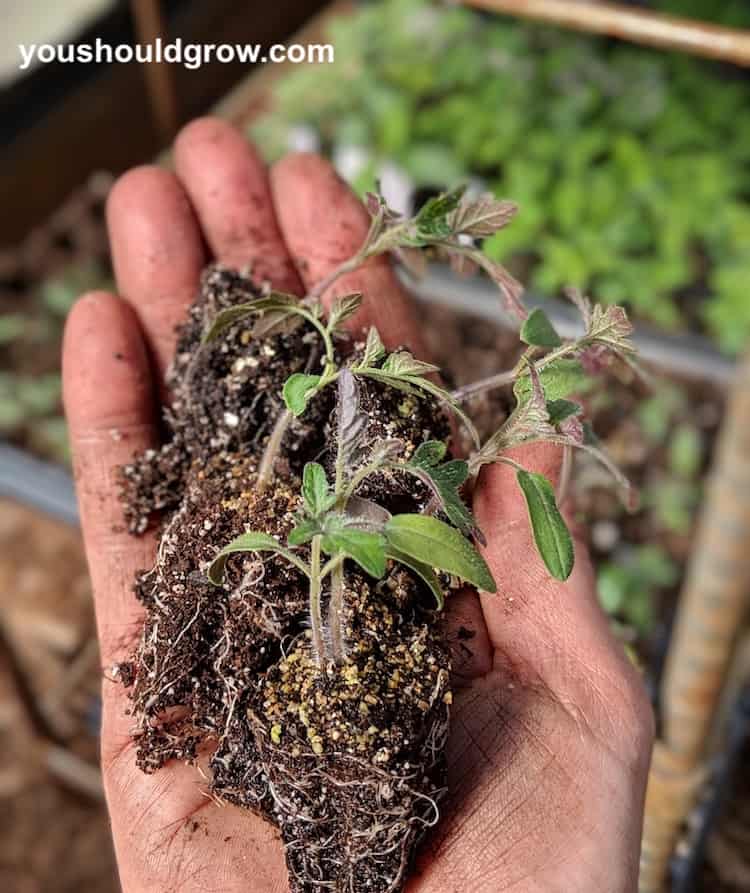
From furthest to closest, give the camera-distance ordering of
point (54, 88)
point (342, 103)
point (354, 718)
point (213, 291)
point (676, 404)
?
point (54, 88) → point (342, 103) → point (676, 404) → point (213, 291) → point (354, 718)

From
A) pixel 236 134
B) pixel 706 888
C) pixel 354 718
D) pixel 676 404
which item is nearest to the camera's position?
pixel 354 718

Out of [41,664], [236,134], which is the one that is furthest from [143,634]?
[41,664]

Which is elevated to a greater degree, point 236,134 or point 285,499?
point 236,134

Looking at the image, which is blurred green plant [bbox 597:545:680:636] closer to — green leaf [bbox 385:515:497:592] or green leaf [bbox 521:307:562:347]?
green leaf [bbox 521:307:562:347]

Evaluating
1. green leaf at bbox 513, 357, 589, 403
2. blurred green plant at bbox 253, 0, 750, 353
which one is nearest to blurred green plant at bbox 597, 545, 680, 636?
blurred green plant at bbox 253, 0, 750, 353

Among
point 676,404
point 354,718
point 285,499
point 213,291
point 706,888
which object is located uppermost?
point 213,291

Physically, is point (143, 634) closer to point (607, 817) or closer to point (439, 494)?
Result: point (439, 494)

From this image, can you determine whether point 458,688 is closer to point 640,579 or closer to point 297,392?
point 297,392

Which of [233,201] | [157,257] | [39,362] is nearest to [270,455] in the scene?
[157,257]
